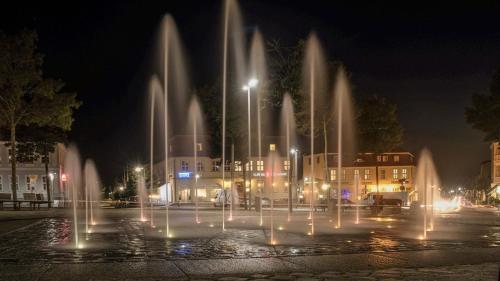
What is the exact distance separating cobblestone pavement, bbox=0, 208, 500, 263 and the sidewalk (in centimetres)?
98

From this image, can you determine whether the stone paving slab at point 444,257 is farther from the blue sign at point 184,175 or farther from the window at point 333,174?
the window at point 333,174

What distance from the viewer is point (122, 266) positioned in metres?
12.0

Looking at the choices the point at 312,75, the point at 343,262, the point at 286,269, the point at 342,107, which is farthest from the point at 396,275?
the point at 342,107

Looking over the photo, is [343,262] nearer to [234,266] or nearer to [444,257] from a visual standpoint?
[234,266]

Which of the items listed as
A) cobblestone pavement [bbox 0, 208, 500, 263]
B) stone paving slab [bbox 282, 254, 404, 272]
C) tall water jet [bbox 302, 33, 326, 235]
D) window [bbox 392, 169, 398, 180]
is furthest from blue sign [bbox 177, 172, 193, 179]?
stone paving slab [bbox 282, 254, 404, 272]

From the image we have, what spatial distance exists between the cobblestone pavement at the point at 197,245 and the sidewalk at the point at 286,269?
0.98m

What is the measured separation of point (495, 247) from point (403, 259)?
4441 millimetres

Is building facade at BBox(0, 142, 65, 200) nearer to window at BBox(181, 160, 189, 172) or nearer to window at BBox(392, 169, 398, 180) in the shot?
window at BBox(181, 160, 189, 172)

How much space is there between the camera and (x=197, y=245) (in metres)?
16.2

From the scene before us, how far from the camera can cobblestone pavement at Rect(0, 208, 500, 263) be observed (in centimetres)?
1380

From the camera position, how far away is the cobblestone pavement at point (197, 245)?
1380cm

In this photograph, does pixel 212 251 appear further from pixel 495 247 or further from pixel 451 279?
pixel 495 247

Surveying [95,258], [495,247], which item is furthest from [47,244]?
[495,247]

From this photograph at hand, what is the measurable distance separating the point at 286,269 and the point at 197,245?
5149 millimetres
